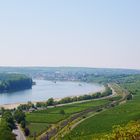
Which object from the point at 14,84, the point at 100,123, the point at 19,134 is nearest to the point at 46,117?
the point at 100,123

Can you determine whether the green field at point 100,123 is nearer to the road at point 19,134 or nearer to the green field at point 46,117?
the green field at point 46,117

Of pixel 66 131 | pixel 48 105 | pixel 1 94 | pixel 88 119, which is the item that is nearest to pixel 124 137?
pixel 66 131

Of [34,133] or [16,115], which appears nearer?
[34,133]

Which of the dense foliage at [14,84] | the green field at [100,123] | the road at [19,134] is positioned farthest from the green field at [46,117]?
the dense foliage at [14,84]

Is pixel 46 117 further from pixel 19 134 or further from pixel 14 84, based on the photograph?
pixel 14 84

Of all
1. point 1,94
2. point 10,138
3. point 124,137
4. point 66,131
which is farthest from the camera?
point 1,94

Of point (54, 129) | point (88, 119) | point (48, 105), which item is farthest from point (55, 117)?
point (48, 105)

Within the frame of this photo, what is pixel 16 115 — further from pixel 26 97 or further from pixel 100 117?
A: pixel 26 97

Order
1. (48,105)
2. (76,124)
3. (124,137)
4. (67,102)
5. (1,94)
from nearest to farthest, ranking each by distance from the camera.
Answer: (124,137) → (76,124) → (48,105) → (67,102) → (1,94)

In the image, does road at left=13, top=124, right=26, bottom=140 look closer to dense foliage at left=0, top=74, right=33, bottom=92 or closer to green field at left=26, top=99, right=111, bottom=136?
green field at left=26, top=99, right=111, bottom=136

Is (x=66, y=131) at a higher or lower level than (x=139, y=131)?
lower
